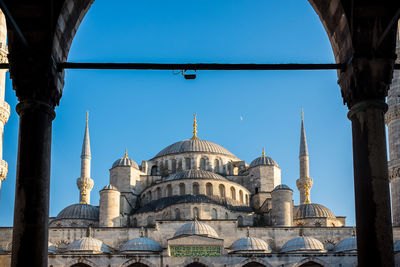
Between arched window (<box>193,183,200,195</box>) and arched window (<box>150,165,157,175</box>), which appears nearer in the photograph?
arched window (<box>193,183,200,195</box>)

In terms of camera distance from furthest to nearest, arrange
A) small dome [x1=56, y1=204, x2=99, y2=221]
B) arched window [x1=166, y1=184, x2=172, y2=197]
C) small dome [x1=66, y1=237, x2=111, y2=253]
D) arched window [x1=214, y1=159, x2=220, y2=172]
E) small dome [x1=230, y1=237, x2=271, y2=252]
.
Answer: arched window [x1=214, y1=159, x2=220, y2=172] → arched window [x1=166, y1=184, x2=172, y2=197] → small dome [x1=56, y1=204, x2=99, y2=221] → small dome [x1=66, y1=237, x2=111, y2=253] → small dome [x1=230, y1=237, x2=271, y2=252]

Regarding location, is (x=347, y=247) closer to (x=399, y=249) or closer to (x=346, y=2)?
(x=399, y=249)

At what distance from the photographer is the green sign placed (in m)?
39.8

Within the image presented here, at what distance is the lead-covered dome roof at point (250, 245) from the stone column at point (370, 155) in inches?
1270

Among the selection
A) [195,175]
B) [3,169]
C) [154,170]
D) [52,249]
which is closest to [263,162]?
[195,175]

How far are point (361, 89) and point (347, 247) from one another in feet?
112

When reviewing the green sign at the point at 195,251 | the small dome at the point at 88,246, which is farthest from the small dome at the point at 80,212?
the green sign at the point at 195,251

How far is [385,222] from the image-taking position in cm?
845

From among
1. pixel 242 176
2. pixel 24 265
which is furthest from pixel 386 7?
pixel 242 176

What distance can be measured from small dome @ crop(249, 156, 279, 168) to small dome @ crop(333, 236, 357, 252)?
11.5 metres

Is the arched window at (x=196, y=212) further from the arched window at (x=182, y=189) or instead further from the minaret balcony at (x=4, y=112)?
the minaret balcony at (x=4, y=112)

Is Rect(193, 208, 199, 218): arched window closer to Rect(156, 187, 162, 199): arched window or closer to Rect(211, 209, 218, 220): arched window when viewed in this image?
Rect(211, 209, 218, 220): arched window

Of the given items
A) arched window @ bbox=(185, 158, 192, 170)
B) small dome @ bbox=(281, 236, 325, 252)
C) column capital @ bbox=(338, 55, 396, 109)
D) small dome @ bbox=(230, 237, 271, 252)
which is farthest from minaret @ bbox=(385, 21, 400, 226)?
column capital @ bbox=(338, 55, 396, 109)

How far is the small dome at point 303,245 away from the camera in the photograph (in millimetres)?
41031
